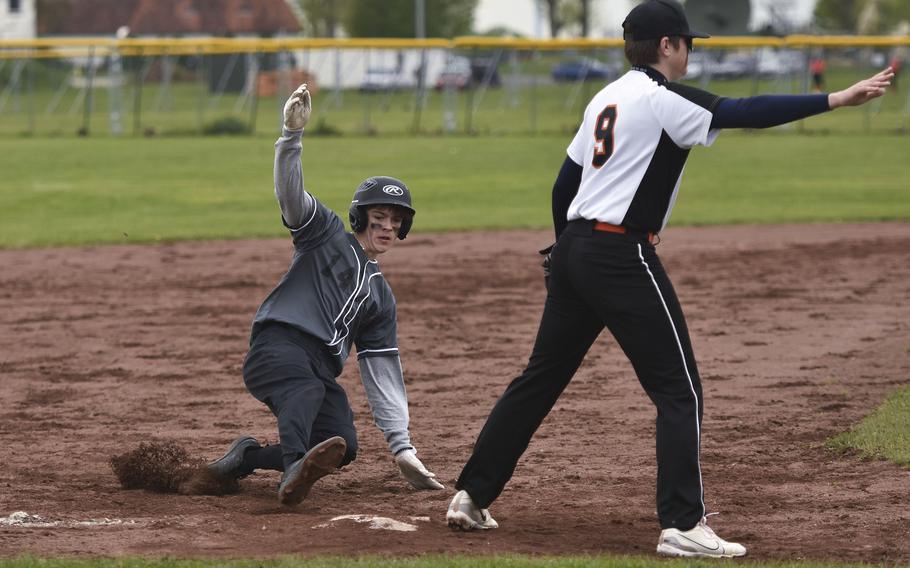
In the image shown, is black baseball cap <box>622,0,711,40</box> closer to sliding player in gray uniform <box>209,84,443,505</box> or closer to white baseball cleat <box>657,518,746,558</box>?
sliding player in gray uniform <box>209,84,443,505</box>

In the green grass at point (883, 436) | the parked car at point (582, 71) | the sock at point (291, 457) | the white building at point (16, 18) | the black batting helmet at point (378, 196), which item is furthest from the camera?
the white building at point (16, 18)

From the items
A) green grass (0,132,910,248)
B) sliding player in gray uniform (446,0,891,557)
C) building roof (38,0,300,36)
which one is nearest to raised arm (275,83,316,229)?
sliding player in gray uniform (446,0,891,557)

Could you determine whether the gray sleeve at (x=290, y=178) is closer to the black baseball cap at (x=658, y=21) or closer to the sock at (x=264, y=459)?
the sock at (x=264, y=459)

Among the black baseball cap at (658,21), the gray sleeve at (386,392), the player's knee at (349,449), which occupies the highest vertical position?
the black baseball cap at (658,21)

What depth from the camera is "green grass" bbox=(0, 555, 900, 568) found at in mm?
4297

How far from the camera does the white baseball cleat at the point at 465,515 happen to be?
4949mm

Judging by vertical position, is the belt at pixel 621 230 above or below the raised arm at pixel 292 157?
below

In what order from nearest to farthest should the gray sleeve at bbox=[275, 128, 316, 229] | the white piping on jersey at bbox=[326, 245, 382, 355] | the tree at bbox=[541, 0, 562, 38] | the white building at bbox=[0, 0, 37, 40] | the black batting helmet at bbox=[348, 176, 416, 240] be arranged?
the gray sleeve at bbox=[275, 128, 316, 229], the black batting helmet at bbox=[348, 176, 416, 240], the white piping on jersey at bbox=[326, 245, 382, 355], the tree at bbox=[541, 0, 562, 38], the white building at bbox=[0, 0, 37, 40]

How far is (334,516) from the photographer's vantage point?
5176 mm

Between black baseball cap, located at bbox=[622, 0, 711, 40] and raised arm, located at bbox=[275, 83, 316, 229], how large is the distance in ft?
4.13

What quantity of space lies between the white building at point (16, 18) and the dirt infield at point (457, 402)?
65.9 m

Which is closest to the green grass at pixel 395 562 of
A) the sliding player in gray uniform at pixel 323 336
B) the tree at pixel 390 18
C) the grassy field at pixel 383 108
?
the sliding player in gray uniform at pixel 323 336

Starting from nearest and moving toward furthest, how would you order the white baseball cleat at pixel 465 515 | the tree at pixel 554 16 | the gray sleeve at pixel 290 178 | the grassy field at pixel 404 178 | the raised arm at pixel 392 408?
1. the white baseball cleat at pixel 465 515
2. the gray sleeve at pixel 290 178
3. the raised arm at pixel 392 408
4. the grassy field at pixel 404 178
5. the tree at pixel 554 16

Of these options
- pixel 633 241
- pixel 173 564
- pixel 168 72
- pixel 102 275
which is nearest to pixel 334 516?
pixel 173 564
